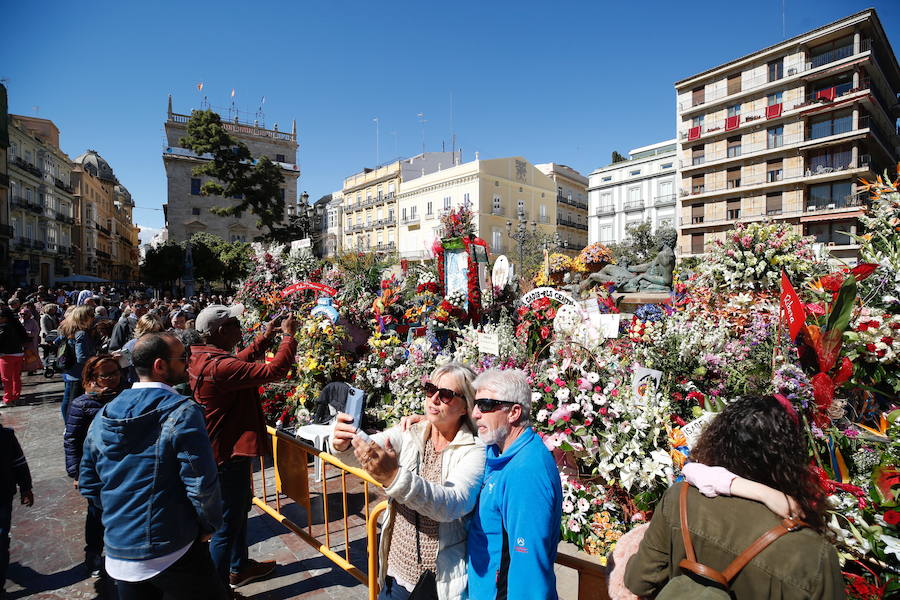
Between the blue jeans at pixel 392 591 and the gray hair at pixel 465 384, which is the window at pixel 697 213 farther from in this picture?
the blue jeans at pixel 392 591

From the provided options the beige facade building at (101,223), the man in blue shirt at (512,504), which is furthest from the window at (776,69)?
the beige facade building at (101,223)

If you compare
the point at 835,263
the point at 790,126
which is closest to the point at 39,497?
the point at 835,263

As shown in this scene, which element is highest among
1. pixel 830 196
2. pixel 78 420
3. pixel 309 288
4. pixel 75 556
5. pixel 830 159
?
pixel 830 159

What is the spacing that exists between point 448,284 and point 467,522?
498 cm

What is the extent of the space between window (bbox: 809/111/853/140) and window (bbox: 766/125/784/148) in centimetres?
160

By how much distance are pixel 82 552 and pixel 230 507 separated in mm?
1740

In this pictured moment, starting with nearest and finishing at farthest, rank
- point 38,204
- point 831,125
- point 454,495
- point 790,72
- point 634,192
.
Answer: point 454,495 → point 831,125 → point 790,72 → point 38,204 → point 634,192

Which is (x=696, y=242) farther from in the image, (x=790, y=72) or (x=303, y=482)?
(x=303, y=482)

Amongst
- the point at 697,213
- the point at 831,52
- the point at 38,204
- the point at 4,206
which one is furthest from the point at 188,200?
the point at 831,52

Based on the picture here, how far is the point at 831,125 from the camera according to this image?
30.7 meters

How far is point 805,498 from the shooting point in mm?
1270

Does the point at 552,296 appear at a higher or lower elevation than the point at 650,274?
lower

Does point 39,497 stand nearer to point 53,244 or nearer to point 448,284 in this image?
point 448,284

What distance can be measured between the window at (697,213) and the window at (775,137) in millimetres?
5884
